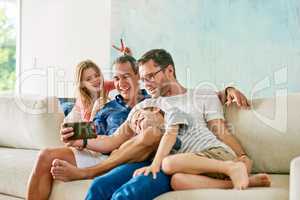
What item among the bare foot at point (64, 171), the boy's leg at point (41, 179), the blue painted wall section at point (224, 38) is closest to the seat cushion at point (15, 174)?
the boy's leg at point (41, 179)

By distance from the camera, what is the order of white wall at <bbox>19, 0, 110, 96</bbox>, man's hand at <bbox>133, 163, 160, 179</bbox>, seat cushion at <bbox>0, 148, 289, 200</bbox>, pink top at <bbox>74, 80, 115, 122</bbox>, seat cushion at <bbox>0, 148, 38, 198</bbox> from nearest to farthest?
seat cushion at <bbox>0, 148, 289, 200</bbox> < man's hand at <bbox>133, 163, 160, 179</bbox> < seat cushion at <bbox>0, 148, 38, 198</bbox> < pink top at <bbox>74, 80, 115, 122</bbox> < white wall at <bbox>19, 0, 110, 96</bbox>

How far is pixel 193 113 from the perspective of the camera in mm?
2492

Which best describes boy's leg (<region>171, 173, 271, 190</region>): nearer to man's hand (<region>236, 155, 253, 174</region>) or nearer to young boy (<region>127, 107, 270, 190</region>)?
young boy (<region>127, 107, 270, 190</region>)

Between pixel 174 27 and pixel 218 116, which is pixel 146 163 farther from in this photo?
pixel 174 27

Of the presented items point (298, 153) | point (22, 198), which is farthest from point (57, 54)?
point (298, 153)

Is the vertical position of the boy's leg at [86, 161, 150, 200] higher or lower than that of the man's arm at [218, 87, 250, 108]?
lower

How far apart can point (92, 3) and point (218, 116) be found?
2.09m

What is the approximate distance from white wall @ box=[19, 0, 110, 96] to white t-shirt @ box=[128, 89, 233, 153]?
1606 millimetres

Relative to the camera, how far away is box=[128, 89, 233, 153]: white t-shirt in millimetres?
2322

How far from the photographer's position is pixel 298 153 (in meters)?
2.45

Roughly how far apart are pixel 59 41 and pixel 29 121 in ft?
4.13

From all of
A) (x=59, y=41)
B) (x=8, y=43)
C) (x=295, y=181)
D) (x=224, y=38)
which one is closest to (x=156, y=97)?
(x=295, y=181)

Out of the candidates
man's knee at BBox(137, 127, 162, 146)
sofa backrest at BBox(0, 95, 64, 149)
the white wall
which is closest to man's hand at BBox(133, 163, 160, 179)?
man's knee at BBox(137, 127, 162, 146)

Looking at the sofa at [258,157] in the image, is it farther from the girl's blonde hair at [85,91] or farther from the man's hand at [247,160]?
the girl's blonde hair at [85,91]
